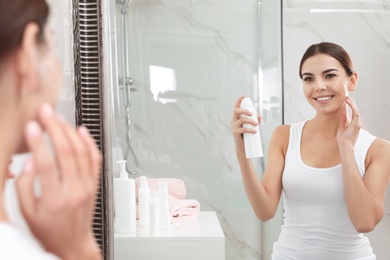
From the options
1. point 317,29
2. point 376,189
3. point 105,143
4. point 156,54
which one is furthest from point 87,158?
point 317,29

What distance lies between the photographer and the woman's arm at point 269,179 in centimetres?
116

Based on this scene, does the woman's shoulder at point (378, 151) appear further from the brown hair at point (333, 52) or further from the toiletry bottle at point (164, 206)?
the toiletry bottle at point (164, 206)

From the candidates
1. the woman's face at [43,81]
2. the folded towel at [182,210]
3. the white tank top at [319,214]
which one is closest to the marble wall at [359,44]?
the white tank top at [319,214]

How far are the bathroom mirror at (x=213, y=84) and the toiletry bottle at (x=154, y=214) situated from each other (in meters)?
0.05

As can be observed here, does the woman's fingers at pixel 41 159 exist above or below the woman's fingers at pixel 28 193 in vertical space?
above

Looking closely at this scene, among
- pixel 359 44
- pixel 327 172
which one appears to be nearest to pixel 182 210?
pixel 327 172

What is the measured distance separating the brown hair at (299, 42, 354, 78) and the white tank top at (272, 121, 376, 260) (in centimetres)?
16

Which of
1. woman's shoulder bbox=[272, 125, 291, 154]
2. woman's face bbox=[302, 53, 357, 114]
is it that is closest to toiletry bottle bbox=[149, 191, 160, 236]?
woman's shoulder bbox=[272, 125, 291, 154]

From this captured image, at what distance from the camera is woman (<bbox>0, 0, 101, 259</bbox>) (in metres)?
0.35

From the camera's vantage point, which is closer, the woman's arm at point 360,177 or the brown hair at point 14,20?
the brown hair at point 14,20

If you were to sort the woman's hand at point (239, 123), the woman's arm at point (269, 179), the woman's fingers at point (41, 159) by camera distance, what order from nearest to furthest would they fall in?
the woman's fingers at point (41, 159) < the woman's hand at point (239, 123) < the woman's arm at point (269, 179)

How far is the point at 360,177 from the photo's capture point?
109 centimetres

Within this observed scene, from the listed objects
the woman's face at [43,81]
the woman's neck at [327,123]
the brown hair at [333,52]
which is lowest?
the woman's neck at [327,123]

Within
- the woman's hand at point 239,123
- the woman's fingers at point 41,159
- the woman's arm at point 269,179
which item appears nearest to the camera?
the woman's fingers at point 41,159
